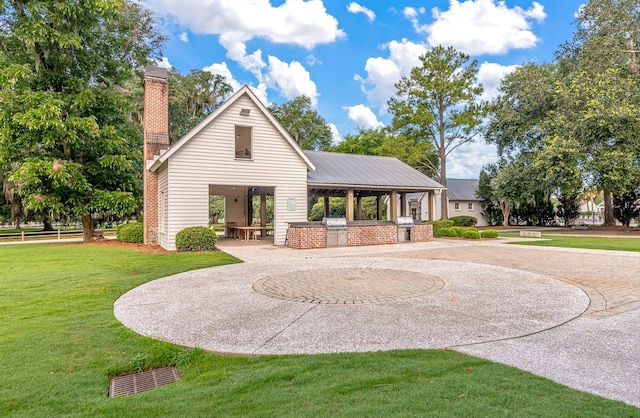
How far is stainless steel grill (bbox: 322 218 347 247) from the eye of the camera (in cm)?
1473

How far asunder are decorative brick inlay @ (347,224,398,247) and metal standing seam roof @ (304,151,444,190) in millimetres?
2577

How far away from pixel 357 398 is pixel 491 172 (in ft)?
116

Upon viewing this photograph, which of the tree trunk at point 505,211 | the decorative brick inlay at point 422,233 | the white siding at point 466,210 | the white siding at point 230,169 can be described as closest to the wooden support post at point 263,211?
the white siding at point 230,169

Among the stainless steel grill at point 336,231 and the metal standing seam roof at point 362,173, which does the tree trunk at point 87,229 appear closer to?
the metal standing seam roof at point 362,173

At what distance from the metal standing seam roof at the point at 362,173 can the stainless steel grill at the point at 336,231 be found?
8.47ft

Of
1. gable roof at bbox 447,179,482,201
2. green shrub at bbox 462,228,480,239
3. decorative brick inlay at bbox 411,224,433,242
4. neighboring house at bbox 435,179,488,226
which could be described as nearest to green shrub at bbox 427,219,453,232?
green shrub at bbox 462,228,480,239

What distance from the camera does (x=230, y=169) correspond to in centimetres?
1459

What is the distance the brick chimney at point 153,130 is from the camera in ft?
50.3

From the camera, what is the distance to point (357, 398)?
2619mm

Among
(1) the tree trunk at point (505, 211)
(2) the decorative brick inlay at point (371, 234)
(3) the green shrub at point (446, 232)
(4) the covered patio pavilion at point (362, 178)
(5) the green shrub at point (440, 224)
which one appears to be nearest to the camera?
(2) the decorative brick inlay at point (371, 234)

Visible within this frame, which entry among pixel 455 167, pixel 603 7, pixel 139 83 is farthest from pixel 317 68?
pixel 603 7

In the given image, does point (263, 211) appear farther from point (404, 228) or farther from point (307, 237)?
point (404, 228)

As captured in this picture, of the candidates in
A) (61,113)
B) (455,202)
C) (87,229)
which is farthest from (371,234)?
(455,202)

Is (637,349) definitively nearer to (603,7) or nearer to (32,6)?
(32,6)
